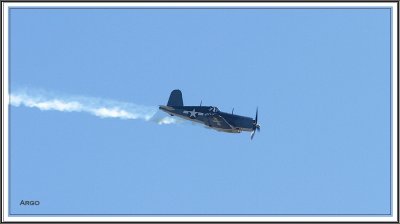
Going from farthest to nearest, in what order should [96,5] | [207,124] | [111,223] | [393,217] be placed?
[207,124] < [96,5] < [393,217] < [111,223]

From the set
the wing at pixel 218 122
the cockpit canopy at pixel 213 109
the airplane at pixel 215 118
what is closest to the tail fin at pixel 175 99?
the airplane at pixel 215 118

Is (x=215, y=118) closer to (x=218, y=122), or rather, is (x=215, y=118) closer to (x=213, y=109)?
(x=218, y=122)

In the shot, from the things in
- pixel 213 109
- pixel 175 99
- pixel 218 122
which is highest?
pixel 175 99

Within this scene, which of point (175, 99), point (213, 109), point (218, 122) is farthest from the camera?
point (175, 99)

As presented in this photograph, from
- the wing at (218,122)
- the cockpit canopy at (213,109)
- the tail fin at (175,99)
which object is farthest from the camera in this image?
the tail fin at (175,99)

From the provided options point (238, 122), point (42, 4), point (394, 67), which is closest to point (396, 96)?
point (394, 67)

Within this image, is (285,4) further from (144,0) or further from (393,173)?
Result: (393,173)

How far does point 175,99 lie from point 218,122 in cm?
554

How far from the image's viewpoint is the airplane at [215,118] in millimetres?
50053

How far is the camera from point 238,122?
Answer: 5100 cm

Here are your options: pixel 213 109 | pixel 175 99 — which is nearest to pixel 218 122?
Result: pixel 213 109

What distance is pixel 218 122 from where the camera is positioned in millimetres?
50062

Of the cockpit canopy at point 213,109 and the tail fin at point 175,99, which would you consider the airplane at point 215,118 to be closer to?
the cockpit canopy at point 213,109

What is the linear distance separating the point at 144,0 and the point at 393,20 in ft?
47.7
